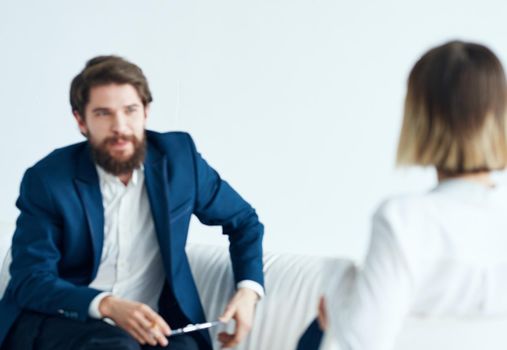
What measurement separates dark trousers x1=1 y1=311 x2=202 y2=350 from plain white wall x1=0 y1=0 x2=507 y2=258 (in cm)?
110

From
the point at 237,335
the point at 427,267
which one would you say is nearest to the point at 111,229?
the point at 237,335

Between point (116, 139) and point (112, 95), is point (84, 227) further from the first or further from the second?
point (112, 95)

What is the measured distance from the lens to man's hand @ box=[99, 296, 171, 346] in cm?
212

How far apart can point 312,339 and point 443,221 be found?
1.72ft

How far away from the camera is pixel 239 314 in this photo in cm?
232

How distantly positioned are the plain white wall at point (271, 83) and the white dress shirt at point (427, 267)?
1596 mm

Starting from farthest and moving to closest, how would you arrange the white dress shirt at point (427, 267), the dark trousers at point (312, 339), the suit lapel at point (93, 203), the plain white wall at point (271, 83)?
1. the plain white wall at point (271, 83)
2. the suit lapel at point (93, 203)
3. the dark trousers at point (312, 339)
4. the white dress shirt at point (427, 267)

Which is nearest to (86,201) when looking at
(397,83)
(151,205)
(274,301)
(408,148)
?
(151,205)

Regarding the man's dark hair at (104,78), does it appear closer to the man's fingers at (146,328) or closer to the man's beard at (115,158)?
the man's beard at (115,158)

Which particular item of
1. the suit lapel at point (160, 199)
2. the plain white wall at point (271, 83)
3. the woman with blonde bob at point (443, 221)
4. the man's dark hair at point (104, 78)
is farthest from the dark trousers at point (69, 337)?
the plain white wall at point (271, 83)

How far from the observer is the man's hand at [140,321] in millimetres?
2117

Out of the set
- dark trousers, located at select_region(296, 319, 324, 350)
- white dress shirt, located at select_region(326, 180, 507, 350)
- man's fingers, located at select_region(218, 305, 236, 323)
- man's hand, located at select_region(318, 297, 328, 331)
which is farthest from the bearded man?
white dress shirt, located at select_region(326, 180, 507, 350)

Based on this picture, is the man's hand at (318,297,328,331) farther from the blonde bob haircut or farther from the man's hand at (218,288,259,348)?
the man's hand at (218,288,259,348)

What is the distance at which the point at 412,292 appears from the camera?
1489mm
